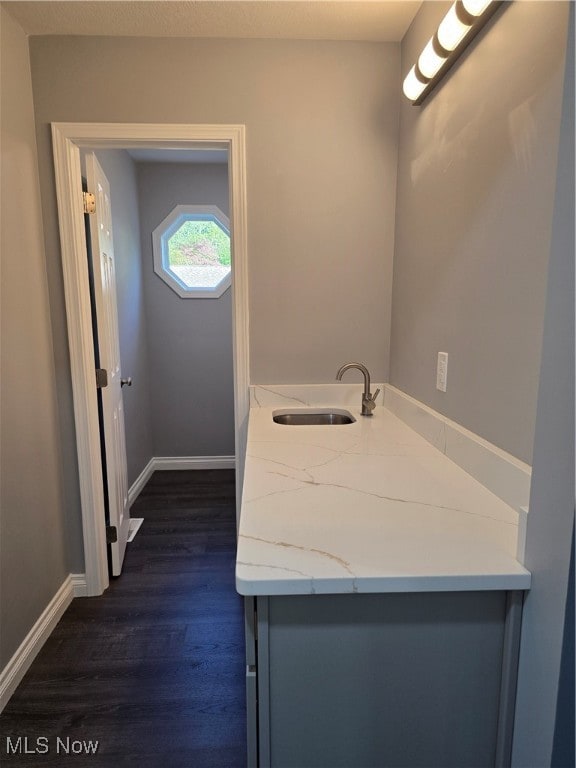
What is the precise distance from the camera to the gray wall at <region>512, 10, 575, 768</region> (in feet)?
2.10

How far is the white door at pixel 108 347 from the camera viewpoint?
203 centimetres

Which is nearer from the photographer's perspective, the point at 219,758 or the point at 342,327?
the point at 219,758

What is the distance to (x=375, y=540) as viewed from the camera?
869mm

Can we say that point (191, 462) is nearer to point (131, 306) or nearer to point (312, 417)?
point (131, 306)

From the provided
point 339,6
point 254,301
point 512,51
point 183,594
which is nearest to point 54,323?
point 254,301

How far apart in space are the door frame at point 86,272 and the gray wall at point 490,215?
0.78 m

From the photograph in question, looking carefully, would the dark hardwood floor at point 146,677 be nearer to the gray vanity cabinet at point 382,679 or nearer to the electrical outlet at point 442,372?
the gray vanity cabinet at point 382,679

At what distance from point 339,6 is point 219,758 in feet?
8.68

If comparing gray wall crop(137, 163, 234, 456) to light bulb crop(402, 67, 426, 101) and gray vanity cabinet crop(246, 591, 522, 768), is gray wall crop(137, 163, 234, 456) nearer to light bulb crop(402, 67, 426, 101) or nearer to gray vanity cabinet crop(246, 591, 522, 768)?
light bulb crop(402, 67, 426, 101)

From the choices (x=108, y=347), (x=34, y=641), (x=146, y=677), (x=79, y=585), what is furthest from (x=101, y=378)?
(x=146, y=677)

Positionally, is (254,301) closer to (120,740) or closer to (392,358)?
(392,358)

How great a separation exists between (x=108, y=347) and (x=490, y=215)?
5.91ft

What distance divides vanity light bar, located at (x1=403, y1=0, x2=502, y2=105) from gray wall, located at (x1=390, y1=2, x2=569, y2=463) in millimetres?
31

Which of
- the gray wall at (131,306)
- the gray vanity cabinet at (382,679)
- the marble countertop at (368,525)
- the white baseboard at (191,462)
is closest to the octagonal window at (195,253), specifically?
the gray wall at (131,306)
